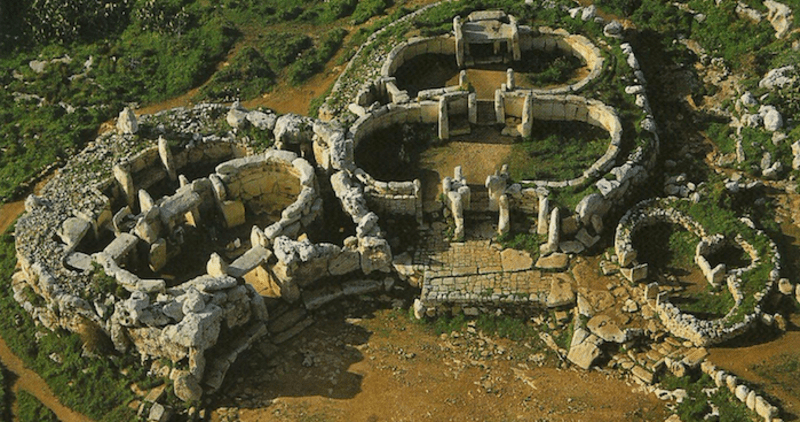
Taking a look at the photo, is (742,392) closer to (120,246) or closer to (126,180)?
(120,246)

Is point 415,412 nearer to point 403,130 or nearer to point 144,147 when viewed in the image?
point 403,130

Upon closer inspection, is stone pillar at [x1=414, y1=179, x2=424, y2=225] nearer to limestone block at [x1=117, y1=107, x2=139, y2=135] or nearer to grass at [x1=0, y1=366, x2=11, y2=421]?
limestone block at [x1=117, y1=107, x2=139, y2=135]

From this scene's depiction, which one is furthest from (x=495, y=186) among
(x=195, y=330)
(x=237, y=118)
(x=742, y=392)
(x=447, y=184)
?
(x=195, y=330)

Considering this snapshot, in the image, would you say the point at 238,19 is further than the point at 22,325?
Yes

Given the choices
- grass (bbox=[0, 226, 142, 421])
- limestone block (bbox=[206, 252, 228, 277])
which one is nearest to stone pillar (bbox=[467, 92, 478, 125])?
limestone block (bbox=[206, 252, 228, 277])

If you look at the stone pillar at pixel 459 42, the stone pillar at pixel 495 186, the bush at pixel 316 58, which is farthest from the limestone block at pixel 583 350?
the bush at pixel 316 58

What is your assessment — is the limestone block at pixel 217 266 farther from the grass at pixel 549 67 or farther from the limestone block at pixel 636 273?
the grass at pixel 549 67

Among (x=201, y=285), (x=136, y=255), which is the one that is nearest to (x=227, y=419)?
(x=201, y=285)
